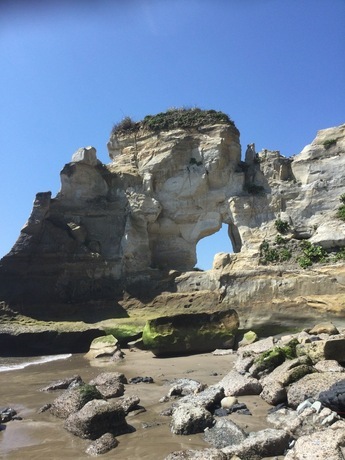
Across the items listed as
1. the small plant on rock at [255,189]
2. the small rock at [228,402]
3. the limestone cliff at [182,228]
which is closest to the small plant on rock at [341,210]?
the limestone cliff at [182,228]

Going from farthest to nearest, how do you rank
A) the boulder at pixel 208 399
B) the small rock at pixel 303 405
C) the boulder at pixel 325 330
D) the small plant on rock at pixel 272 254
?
the small plant on rock at pixel 272 254 < the boulder at pixel 325 330 < the boulder at pixel 208 399 < the small rock at pixel 303 405

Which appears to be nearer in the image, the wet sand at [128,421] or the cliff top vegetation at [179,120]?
the wet sand at [128,421]

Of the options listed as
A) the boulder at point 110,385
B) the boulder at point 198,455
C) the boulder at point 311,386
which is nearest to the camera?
the boulder at point 198,455

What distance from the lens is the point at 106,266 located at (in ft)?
74.7

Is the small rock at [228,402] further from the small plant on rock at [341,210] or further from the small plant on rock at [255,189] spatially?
the small plant on rock at [255,189]

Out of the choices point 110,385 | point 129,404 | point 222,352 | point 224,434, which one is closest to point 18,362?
point 222,352

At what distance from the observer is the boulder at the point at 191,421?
5.46 metres

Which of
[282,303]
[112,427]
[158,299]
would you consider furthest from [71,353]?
[112,427]

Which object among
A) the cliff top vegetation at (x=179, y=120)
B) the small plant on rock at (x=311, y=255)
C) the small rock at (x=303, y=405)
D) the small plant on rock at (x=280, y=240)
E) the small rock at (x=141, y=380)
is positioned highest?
the cliff top vegetation at (x=179, y=120)

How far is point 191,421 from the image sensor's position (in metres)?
5.50

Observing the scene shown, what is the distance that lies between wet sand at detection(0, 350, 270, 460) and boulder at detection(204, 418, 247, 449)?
0.38 feet

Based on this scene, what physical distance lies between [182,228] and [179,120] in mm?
6967

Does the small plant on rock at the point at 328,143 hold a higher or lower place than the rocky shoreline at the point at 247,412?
higher

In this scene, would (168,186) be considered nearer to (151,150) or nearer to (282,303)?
(151,150)
